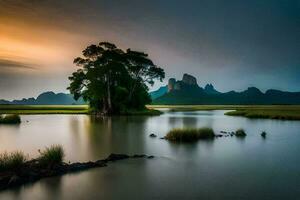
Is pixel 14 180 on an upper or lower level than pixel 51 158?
lower

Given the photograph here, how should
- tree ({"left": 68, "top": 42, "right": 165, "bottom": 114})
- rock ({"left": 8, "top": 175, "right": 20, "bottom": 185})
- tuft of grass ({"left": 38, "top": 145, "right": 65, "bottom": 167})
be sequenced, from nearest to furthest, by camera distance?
rock ({"left": 8, "top": 175, "right": 20, "bottom": 185})
tuft of grass ({"left": 38, "top": 145, "right": 65, "bottom": 167})
tree ({"left": 68, "top": 42, "right": 165, "bottom": 114})

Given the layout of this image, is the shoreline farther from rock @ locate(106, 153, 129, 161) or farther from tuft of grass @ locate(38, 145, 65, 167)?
rock @ locate(106, 153, 129, 161)

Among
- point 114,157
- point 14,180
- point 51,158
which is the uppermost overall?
point 51,158

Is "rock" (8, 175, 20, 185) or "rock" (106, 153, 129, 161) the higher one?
"rock" (8, 175, 20, 185)

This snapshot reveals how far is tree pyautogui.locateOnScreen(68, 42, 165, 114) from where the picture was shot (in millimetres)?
67375

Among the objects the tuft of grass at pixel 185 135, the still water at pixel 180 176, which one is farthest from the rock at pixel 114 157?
the tuft of grass at pixel 185 135

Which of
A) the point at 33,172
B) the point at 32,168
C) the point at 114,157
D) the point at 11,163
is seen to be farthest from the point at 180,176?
the point at 11,163

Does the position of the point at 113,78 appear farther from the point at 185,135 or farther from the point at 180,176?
the point at 180,176

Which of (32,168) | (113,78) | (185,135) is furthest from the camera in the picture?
(113,78)

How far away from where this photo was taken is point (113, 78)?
7075cm

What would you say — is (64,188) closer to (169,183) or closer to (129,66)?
(169,183)

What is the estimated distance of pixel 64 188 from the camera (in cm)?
1158

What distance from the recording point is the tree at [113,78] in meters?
67.4

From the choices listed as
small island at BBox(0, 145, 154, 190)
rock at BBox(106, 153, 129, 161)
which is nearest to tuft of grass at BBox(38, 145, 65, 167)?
small island at BBox(0, 145, 154, 190)
